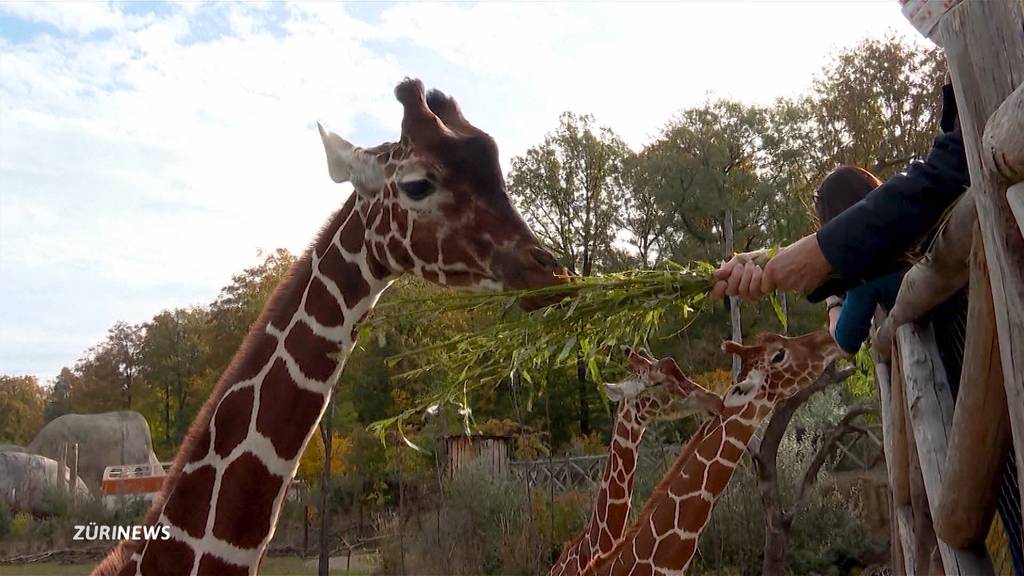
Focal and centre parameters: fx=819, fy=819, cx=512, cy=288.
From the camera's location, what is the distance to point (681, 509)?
15.0ft

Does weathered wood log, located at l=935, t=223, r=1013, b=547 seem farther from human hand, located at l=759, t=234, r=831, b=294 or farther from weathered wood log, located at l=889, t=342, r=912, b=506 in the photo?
weathered wood log, located at l=889, t=342, r=912, b=506

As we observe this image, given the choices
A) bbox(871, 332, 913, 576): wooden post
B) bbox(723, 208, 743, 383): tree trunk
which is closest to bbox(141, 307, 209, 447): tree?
bbox(723, 208, 743, 383): tree trunk

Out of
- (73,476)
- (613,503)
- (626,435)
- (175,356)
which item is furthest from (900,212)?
(175,356)

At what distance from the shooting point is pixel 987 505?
1.54 m

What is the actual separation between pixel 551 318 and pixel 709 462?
2.89 meters

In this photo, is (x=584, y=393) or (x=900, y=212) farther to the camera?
(x=584, y=393)

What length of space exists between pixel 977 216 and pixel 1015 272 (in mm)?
175

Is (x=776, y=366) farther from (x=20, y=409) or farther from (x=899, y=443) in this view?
(x=20, y=409)

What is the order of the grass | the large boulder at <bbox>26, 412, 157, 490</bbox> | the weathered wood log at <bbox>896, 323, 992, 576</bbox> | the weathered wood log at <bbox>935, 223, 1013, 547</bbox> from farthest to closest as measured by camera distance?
the large boulder at <bbox>26, 412, 157, 490</bbox>
the grass
the weathered wood log at <bbox>896, 323, 992, 576</bbox>
the weathered wood log at <bbox>935, 223, 1013, 547</bbox>

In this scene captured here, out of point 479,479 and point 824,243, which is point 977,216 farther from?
point 479,479

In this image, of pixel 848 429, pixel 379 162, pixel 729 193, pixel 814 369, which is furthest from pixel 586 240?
pixel 379 162

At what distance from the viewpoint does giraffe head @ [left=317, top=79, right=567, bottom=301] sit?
9.15ft

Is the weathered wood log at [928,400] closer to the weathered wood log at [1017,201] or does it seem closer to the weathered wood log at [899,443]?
the weathered wood log at [899,443]

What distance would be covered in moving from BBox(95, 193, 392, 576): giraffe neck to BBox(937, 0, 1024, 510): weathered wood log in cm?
209
